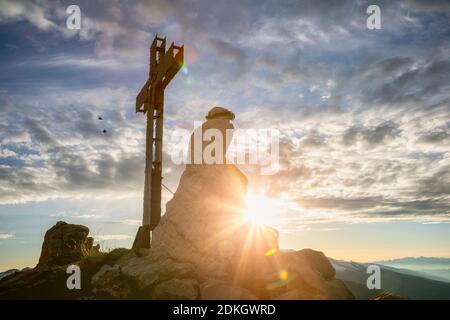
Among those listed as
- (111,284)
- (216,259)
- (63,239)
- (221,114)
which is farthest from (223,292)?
(63,239)

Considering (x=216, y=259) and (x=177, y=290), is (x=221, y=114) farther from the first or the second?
(x=177, y=290)

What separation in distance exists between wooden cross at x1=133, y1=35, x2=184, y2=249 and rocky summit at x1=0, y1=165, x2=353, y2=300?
2.11 metres

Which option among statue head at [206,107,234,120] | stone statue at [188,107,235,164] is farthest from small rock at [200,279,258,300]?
statue head at [206,107,234,120]

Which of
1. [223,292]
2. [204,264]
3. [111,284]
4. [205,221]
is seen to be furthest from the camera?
[205,221]

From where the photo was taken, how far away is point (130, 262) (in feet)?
48.9

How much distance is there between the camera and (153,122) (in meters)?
20.2

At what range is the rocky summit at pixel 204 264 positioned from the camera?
1157cm

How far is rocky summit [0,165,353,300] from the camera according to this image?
1157cm

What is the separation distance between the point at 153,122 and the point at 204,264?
10223 millimetres

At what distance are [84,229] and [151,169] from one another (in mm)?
11291

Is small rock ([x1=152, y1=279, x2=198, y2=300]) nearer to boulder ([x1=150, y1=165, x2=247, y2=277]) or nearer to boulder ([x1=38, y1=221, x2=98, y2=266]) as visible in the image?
boulder ([x1=150, y1=165, x2=247, y2=277])
